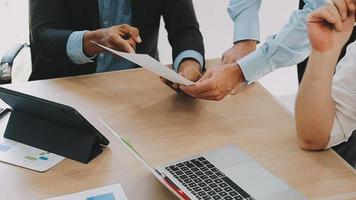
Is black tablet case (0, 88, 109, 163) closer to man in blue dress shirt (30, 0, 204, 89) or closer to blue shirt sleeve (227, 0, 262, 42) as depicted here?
man in blue dress shirt (30, 0, 204, 89)

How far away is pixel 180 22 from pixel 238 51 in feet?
0.80

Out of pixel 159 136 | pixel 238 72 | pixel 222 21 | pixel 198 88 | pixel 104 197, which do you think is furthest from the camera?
pixel 222 21

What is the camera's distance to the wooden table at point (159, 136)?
1.09 m

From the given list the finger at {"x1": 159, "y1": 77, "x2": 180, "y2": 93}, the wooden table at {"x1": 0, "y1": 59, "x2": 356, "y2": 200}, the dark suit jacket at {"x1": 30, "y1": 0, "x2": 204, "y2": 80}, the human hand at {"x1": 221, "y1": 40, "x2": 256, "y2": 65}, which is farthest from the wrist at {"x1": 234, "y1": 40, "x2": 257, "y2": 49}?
the finger at {"x1": 159, "y1": 77, "x2": 180, "y2": 93}

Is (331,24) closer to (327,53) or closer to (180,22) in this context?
(327,53)

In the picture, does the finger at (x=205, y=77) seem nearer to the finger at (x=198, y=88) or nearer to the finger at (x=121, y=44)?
the finger at (x=198, y=88)

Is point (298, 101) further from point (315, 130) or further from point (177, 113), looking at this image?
point (177, 113)

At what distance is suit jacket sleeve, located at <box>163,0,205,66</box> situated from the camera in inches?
69.3

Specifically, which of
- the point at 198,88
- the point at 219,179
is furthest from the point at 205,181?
the point at 198,88

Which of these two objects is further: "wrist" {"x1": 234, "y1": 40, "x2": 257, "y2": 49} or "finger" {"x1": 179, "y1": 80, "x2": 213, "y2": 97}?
"wrist" {"x1": 234, "y1": 40, "x2": 257, "y2": 49}

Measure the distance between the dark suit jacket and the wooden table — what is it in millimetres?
168

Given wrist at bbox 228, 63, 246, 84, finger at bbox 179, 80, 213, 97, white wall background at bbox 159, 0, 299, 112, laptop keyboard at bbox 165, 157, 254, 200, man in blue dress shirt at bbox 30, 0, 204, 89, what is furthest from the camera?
white wall background at bbox 159, 0, 299, 112

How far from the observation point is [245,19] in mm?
1755

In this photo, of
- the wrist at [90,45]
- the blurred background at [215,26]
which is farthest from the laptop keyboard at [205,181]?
the blurred background at [215,26]
